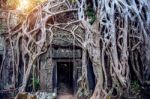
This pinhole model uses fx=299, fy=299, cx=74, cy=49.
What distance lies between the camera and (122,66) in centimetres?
752

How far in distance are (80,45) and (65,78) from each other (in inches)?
96.7

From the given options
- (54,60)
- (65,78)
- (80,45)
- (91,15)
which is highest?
(91,15)

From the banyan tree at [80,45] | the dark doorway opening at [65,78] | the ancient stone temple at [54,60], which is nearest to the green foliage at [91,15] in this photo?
the banyan tree at [80,45]

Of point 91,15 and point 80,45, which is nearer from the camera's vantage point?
point 80,45

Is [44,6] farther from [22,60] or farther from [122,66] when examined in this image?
[122,66]

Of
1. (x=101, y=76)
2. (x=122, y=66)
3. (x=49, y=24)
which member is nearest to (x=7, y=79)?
(x=49, y=24)

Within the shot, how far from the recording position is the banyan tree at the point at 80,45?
25.2 ft

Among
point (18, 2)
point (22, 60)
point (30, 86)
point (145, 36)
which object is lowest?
point (30, 86)

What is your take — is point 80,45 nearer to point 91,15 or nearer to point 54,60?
point 54,60

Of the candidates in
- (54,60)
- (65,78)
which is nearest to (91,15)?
(54,60)

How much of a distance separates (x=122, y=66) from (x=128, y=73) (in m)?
0.25

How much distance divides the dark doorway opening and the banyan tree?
28cm

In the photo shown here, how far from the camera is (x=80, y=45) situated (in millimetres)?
8148

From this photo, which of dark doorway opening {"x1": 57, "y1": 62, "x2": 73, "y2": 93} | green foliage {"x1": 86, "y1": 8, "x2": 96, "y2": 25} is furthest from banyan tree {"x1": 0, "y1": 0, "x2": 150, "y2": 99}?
dark doorway opening {"x1": 57, "y1": 62, "x2": 73, "y2": 93}
